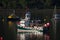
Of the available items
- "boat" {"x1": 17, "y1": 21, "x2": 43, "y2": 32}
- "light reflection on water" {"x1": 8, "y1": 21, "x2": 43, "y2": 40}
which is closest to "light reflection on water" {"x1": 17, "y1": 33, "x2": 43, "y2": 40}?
"light reflection on water" {"x1": 8, "y1": 21, "x2": 43, "y2": 40}

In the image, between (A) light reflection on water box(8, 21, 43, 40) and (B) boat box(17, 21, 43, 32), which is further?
(B) boat box(17, 21, 43, 32)

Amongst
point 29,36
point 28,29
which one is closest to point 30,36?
point 29,36

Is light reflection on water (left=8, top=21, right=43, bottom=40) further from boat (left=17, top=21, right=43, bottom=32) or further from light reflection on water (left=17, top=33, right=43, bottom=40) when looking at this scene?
boat (left=17, top=21, right=43, bottom=32)

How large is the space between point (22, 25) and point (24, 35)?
195 centimetres

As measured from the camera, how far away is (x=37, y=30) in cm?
2744

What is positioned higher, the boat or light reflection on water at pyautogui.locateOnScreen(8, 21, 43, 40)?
the boat

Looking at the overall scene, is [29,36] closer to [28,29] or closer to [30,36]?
[30,36]

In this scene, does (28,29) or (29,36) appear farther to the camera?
(28,29)

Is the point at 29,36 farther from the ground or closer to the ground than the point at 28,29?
closer to the ground

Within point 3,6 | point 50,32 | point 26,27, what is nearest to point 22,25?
point 26,27

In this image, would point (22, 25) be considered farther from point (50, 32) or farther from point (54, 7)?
point (54, 7)

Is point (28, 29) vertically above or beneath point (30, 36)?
above

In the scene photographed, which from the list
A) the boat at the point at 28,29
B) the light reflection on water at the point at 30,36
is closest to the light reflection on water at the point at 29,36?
the light reflection on water at the point at 30,36

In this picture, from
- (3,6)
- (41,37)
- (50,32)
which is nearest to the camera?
(41,37)
